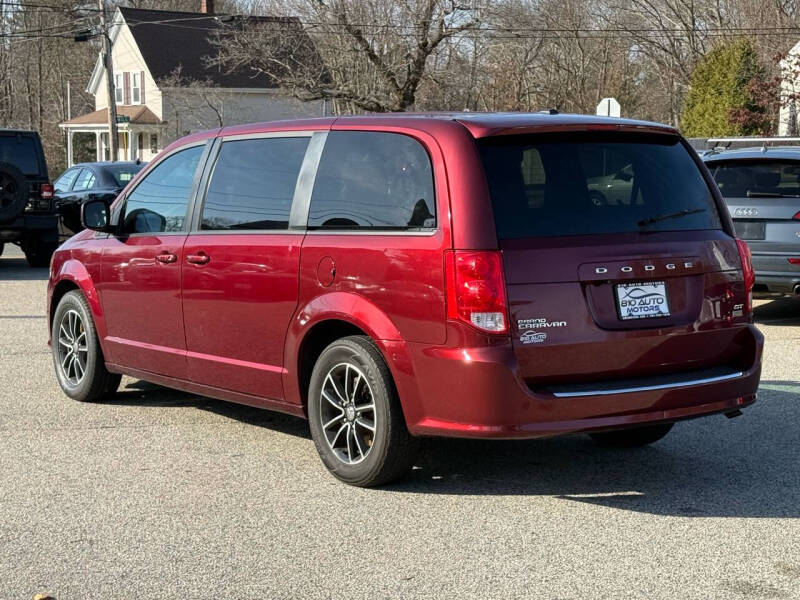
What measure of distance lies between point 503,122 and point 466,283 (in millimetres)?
860

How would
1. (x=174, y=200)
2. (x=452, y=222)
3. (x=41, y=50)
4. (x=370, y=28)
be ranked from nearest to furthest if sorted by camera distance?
1. (x=452, y=222)
2. (x=174, y=200)
3. (x=370, y=28)
4. (x=41, y=50)

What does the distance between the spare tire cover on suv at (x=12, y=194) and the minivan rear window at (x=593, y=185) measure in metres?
13.4

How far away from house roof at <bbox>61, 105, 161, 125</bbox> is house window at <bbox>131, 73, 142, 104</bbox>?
1.46 feet

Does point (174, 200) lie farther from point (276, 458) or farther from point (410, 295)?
point (410, 295)

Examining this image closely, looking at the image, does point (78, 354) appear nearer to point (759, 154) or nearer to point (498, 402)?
point (498, 402)

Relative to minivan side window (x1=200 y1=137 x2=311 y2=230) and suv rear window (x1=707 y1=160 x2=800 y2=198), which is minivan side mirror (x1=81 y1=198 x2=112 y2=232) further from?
suv rear window (x1=707 y1=160 x2=800 y2=198)

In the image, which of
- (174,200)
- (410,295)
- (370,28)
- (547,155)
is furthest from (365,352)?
(370,28)

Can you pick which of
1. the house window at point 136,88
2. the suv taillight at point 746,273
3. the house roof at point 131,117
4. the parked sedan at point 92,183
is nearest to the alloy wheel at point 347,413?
the suv taillight at point 746,273

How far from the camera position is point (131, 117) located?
2330 inches

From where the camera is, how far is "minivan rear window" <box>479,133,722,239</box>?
561 centimetres

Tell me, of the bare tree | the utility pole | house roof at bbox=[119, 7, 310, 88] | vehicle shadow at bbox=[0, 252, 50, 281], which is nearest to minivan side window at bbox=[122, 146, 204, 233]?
vehicle shadow at bbox=[0, 252, 50, 281]

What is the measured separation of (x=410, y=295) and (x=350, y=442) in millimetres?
917

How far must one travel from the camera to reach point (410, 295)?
5.64m

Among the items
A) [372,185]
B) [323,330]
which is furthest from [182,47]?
[372,185]
